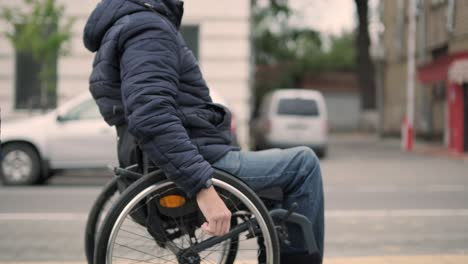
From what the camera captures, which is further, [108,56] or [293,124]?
[293,124]

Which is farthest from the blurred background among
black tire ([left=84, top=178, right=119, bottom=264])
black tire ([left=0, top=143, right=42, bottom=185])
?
black tire ([left=84, top=178, right=119, bottom=264])

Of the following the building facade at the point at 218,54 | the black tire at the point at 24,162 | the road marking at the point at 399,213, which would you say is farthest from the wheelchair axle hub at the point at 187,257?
the building facade at the point at 218,54

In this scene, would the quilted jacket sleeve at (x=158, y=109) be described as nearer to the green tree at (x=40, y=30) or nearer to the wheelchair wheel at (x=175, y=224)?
the wheelchair wheel at (x=175, y=224)

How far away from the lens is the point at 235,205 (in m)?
3.28

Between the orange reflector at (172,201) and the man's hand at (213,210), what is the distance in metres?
0.17

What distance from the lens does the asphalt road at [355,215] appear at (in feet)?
19.2

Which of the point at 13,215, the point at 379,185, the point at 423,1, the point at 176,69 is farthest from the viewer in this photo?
the point at 423,1

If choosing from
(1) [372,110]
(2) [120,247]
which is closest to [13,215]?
(2) [120,247]

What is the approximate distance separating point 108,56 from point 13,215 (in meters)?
5.13

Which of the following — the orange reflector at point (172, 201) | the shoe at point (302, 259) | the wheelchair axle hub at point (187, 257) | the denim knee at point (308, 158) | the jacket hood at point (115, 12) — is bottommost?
the shoe at point (302, 259)

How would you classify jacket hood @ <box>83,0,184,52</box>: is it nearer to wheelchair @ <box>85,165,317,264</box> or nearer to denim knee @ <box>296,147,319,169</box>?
wheelchair @ <box>85,165,317,264</box>

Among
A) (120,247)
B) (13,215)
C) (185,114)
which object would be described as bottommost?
(13,215)

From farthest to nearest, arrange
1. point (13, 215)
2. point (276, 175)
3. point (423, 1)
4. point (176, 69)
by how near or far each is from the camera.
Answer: point (423, 1) → point (13, 215) → point (276, 175) → point (176, 69)

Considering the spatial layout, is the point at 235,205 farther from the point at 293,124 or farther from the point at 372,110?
the point at 372,110
